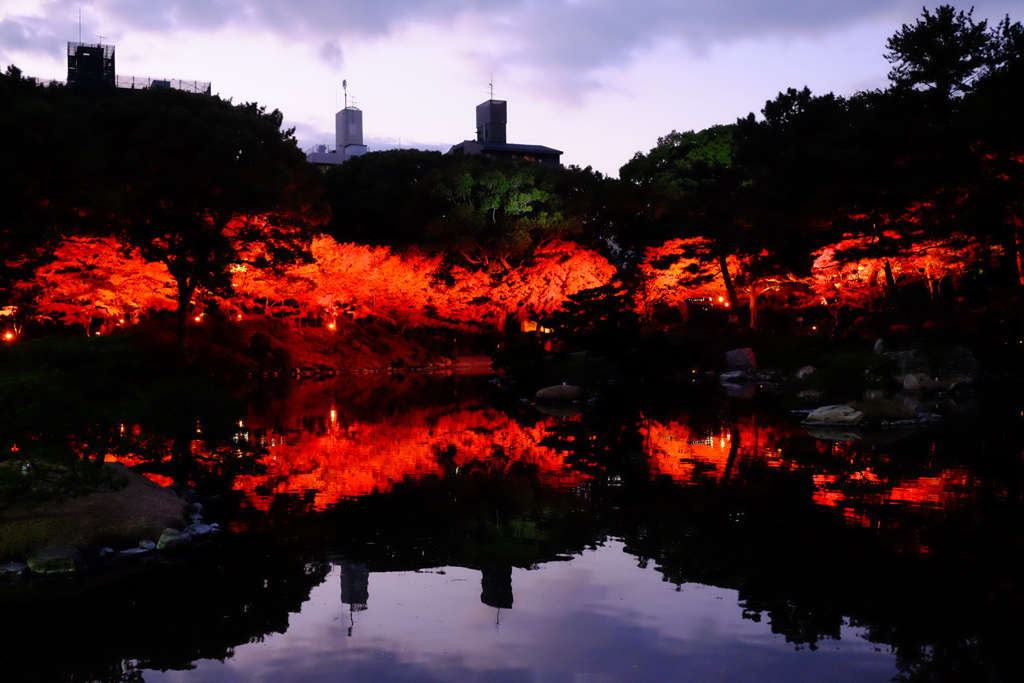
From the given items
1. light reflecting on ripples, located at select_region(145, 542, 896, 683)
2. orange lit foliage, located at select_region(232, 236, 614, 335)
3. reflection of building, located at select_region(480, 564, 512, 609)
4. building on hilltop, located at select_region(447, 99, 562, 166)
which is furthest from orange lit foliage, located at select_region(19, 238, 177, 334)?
building on hilltop, located at select_region(447, 99, 562, 166)

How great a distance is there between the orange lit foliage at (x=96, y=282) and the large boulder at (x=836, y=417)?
2209 centimetres

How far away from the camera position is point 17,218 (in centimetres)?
2175

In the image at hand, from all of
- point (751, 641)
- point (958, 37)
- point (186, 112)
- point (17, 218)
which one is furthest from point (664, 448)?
point (958, 37)

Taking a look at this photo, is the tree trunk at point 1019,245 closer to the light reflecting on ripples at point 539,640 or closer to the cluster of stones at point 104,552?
the light reflecting on ripples at point 539,640

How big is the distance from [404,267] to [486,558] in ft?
112

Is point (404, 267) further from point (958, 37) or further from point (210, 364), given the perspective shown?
point (958, 37)

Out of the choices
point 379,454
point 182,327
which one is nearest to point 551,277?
point 182,327

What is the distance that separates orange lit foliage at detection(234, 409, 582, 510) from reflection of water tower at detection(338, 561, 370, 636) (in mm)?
2238

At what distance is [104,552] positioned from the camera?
7.50 meters

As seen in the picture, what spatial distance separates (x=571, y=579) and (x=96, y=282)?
26.8 m

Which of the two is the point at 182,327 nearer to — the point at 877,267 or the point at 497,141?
the point at 877,267

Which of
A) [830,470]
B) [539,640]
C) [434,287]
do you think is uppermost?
[434,287]

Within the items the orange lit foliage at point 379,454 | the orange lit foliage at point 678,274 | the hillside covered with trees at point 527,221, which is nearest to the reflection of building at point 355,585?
the orange lit foliage at point 379,454

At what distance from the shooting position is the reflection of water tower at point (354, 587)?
6.39 metres
